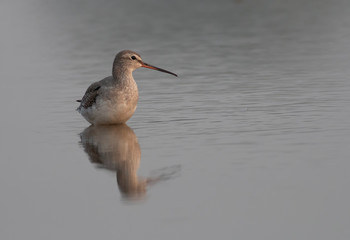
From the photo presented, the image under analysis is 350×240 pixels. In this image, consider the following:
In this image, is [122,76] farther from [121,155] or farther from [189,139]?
[121,155]

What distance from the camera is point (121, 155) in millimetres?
11312

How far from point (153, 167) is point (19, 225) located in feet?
7.82

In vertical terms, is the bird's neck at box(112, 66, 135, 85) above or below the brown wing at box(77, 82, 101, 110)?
above

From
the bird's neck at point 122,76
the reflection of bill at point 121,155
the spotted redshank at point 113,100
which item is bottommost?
the reflection of bill at point 121,155

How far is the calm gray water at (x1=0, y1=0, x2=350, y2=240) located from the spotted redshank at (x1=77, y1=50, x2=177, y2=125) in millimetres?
205

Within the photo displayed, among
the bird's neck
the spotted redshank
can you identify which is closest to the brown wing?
the spotted redshank

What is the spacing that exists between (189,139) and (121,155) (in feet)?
3.65

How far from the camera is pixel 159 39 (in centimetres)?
2386

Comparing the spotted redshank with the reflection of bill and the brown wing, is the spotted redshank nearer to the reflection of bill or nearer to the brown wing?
the brown wing

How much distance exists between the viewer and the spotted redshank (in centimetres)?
1346

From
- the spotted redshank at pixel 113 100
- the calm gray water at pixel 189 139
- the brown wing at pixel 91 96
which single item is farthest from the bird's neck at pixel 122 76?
the calm gray water at pixel 189 139

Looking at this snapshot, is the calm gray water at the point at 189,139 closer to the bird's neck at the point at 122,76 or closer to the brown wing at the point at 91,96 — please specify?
the brown wing at the point at 91,96

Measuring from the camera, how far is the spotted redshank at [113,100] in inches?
530

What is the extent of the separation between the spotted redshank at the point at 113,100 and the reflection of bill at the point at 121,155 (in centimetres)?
19
